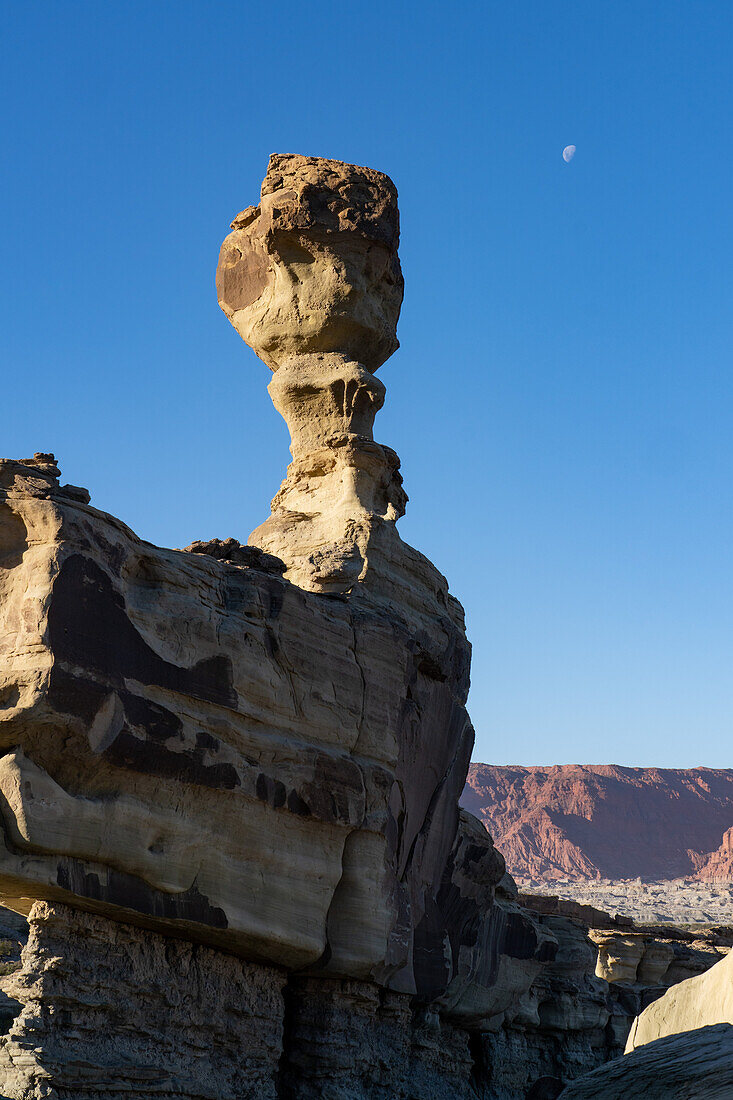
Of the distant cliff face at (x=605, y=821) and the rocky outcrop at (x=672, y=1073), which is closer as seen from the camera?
the rocky outcrop at (x=672, y=1073)

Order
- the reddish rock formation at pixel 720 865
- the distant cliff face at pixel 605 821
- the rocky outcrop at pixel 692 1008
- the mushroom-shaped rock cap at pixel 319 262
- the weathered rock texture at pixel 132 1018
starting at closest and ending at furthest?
the rocky outcrop at pixel 692 1008, the weathered rock texture at pixel 132 1018, the mushroom-shaped rock cap at pixel 319 262, the reddish rock formation at pixel 720 865, the distant cliff face at pixel 605 821

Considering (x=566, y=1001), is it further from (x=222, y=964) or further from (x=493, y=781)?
(x=493, y=781)

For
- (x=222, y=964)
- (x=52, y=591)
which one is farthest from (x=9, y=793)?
(x=222, y=964)

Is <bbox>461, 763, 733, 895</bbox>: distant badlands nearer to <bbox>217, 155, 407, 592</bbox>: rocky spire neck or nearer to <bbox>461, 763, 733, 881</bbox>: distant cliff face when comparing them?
<bbox>461, 763, 733, 881</bbox>: distant cliff face

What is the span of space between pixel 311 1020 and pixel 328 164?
15.6m

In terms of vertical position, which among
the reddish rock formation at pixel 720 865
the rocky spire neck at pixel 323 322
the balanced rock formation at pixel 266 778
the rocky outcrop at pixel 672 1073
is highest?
the reddish rock formation at pixel 720 865

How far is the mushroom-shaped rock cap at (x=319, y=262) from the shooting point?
78.2 ft

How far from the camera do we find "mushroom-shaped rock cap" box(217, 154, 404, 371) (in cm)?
2384

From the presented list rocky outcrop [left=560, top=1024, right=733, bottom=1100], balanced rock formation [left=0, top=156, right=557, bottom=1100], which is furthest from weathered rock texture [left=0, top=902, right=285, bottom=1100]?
rocky outcrop [left=560, top=1024, right=733, bottom=1100]

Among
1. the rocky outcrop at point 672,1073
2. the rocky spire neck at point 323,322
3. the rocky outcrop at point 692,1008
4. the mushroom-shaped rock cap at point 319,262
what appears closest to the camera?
the rocky outcrop at point 672,1073

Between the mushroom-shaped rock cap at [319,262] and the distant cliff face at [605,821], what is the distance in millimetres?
100935

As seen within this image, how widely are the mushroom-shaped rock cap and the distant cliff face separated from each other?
331ft

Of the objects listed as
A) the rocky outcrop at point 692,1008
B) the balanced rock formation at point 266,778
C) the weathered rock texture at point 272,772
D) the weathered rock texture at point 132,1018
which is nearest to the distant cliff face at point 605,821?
the weathered rock texture at point 272,772

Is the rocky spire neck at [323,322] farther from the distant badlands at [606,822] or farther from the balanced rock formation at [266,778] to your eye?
the distant badlands at [606,822]
